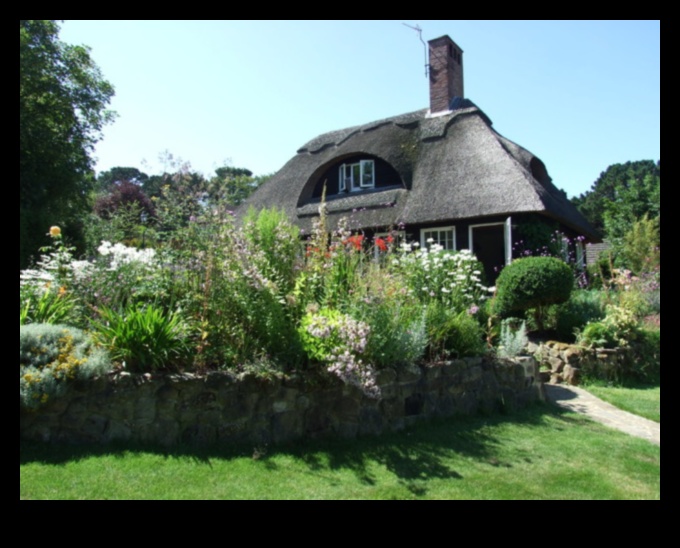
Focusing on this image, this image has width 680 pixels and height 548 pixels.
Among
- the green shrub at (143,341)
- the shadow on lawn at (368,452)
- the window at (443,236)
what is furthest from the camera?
the window at (443,236)

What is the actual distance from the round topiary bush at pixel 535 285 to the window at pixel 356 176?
8107mm

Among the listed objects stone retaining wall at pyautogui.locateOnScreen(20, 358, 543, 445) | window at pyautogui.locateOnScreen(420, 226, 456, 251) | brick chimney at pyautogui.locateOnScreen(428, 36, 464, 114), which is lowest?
stone retaining wall at pyautogui.locateOnScreen(20, 358, 543, 445)

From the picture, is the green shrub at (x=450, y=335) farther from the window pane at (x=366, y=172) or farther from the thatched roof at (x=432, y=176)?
the window pane at (x=366, y=172)

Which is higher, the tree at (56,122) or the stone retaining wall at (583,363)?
the tree at (56,122)

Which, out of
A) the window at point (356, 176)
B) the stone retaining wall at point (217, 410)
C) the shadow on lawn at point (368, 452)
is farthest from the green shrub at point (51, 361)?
the window at point (356, 176)

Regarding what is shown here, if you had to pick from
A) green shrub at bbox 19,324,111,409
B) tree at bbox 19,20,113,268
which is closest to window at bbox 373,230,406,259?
green shrub at bbox 19,324,111,409

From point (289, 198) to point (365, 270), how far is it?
11098mm

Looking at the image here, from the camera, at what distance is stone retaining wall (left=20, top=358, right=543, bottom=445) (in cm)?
370

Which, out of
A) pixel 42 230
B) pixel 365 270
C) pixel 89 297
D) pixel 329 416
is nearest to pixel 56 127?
pixel 42 230

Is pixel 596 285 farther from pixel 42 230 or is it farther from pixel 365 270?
pixel 42 230

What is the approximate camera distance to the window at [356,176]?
51.5 feet

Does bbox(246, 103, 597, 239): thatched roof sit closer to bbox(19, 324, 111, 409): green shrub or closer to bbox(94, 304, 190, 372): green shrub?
bbox(94, 304, 190, 372): green shrub

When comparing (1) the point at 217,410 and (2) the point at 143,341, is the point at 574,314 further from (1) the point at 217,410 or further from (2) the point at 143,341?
(2) the point at 143,341

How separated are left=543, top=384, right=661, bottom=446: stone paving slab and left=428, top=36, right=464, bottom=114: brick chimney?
1142 centimetres
